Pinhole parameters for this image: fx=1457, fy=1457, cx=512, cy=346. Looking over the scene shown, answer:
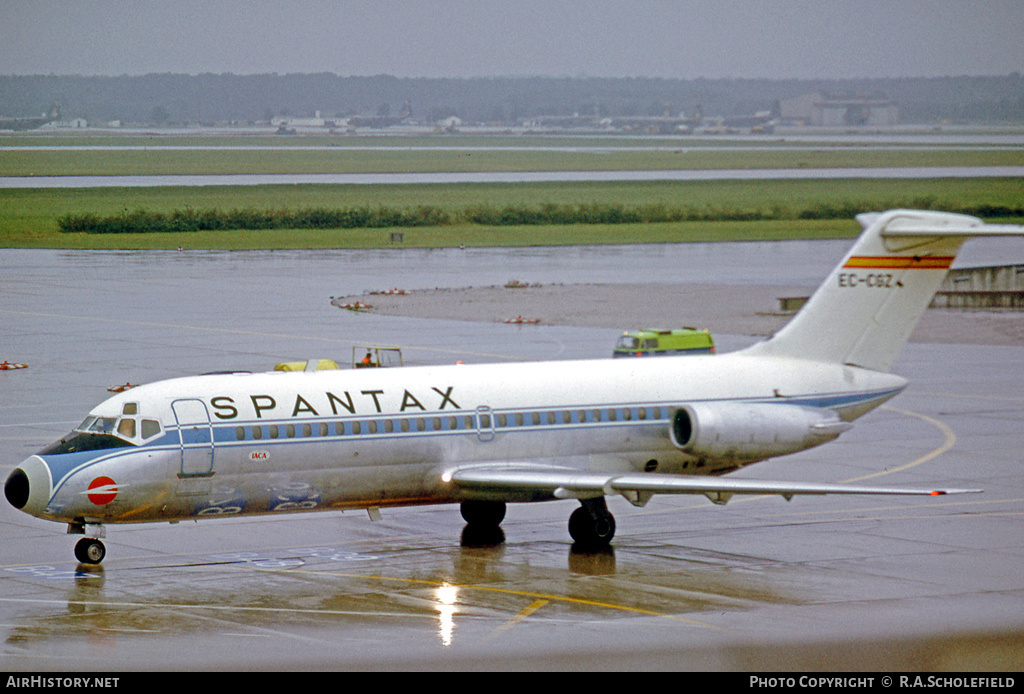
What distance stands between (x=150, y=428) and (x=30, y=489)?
209 centimetres

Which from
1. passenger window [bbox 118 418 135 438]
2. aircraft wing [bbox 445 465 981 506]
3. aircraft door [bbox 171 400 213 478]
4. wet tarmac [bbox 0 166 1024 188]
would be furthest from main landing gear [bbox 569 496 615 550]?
wet tarmac [bbox 0 166 1024 188]

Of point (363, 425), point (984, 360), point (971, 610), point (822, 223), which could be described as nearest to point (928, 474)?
point (971, 610)

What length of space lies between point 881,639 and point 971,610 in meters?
2.86

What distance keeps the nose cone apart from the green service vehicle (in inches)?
988

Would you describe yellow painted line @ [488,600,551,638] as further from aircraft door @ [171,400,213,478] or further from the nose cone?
the nose cone

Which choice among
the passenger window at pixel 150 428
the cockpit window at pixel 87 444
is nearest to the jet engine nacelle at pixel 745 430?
the passenger window at pixel 150 428

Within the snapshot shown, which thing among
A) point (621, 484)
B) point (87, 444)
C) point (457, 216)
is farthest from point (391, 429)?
point (457, 216)

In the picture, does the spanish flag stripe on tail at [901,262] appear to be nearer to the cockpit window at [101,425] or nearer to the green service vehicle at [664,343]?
the cockpit window at [101,425]

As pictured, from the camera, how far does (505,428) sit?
26.2 m

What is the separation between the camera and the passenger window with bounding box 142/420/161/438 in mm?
23750

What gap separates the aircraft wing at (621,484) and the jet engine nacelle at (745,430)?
57.2 inches

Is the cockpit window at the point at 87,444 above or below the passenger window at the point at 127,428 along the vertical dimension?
below

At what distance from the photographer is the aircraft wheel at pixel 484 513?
27703mm

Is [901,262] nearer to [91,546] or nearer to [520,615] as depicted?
[520,615]
